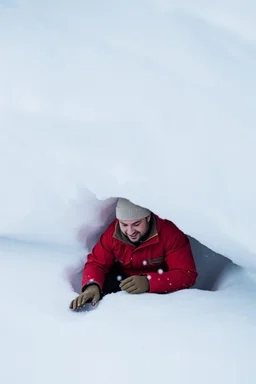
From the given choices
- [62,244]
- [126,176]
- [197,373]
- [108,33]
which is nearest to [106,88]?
[108,33]

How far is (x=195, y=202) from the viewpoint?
4.49 feet

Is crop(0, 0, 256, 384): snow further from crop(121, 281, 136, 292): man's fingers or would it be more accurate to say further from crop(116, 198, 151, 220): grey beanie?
crop(116, 198, 151, 220): grey beanie

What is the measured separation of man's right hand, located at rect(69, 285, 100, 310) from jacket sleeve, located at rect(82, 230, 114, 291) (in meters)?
0.12

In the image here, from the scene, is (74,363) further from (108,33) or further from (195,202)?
(108,33)

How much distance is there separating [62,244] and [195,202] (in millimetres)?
804

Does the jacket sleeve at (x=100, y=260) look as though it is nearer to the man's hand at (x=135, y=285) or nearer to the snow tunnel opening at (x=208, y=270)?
the snow tunnel opening at (x=208, y=270)

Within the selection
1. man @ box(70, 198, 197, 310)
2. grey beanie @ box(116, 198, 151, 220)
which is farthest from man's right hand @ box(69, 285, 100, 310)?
grey beanie @ box(116, 198, 151, 220)

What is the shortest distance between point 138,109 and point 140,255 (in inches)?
33.2

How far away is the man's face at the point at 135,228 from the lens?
1.91 metres

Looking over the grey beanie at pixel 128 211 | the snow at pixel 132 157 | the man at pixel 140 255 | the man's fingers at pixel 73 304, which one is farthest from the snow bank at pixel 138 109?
the man's fingers at pixel 73 304

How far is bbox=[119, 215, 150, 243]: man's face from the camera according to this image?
191 cm

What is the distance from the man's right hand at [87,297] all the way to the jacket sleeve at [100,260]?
4.8 inches

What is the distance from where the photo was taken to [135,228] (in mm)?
1927

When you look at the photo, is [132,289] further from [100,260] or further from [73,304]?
[100,260]
